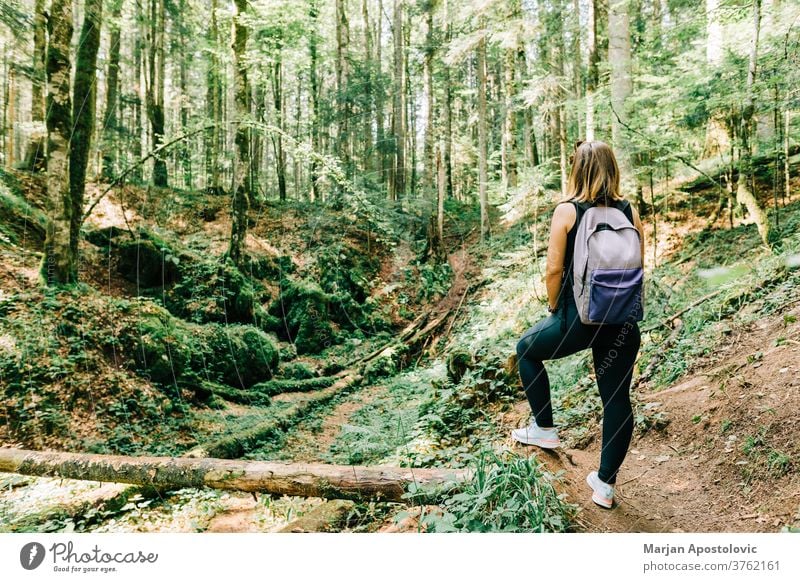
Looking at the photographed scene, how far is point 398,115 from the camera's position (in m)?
8.02

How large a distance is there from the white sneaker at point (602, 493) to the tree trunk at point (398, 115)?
6.30 metres

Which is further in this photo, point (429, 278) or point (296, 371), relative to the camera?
point (429, 278)

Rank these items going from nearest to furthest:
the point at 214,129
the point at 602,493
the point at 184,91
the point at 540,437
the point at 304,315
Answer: the point at 602,493, the point at 540,437, the point at 304,315, the point at 214,129, the point at 184,91

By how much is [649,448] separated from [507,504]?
154 cm

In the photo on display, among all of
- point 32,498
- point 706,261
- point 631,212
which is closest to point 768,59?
point 706,261

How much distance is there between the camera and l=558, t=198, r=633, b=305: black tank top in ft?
6.45

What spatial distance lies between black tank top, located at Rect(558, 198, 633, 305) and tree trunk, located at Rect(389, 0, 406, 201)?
5.93m

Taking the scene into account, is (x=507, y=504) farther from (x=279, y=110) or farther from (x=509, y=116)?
(x=509, y=116)

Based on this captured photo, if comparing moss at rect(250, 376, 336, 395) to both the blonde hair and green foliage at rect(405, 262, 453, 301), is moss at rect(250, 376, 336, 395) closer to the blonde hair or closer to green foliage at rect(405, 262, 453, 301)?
green foliage at rect(405, 262, 453, 301)

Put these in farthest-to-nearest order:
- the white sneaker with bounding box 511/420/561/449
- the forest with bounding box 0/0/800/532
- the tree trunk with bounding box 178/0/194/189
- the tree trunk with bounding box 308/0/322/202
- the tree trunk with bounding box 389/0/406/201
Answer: the tree trunk with bounding box 178/0/194/189
the tree trunk with bounding box 389/0/406/201
the tree trunk with bounding box 308/0/322/202
the forest with bounding box 0/0/800/532
the white sneaker with bounding box 511/420/561/449

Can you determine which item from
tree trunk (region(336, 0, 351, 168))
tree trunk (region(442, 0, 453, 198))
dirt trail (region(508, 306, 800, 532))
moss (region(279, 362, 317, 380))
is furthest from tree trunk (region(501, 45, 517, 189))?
dirt trail (region(508, 306, 800, 532))

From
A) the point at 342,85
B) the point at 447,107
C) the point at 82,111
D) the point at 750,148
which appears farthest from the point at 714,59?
the point at 82,111

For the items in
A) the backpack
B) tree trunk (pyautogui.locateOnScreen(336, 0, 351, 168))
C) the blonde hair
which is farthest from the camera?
tree trunk (pyautogui.locateOnScreen(336, 0, 351, 168))

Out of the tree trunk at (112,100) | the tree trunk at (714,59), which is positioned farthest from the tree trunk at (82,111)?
the tree trunk at (714,59)
